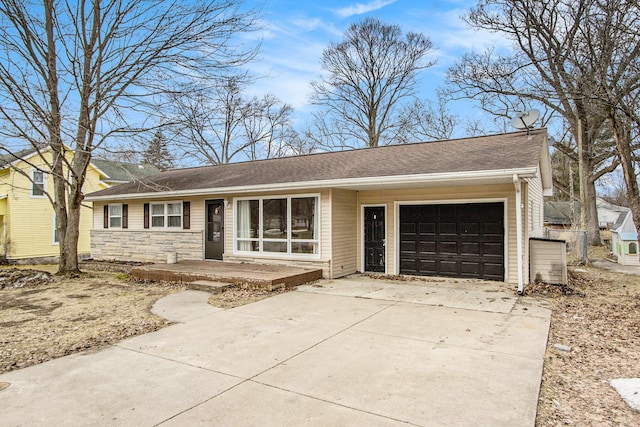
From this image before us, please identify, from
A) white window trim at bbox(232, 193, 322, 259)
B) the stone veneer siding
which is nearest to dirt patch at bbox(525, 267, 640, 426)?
white window trim at bbox(232, 193, 322, 259)

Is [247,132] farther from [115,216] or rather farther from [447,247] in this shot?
[447,247]

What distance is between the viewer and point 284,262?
10516 millimetres

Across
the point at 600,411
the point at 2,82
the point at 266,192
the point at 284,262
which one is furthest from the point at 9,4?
the point at 600,411

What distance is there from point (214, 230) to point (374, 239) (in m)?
5.00


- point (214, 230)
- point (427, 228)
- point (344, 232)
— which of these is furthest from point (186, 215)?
point (427, 228)

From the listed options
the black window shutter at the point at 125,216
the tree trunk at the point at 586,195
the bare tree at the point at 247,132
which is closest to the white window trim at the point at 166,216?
the black window shutter at the point at 125,216

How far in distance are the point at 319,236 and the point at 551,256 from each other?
5.24 metres

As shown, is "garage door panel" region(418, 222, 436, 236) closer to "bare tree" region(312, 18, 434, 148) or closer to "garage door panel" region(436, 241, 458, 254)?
"garage door panel" region(436, 241, 458, 254)

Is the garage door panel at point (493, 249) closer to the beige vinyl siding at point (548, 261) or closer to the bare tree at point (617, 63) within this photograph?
the beige vinyl siding at point (548, 261)

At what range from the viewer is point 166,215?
1316 cm

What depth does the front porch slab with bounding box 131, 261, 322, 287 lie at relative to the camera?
8648mm

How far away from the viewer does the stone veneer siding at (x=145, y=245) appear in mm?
12523

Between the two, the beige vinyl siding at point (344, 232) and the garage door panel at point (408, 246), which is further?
the garage door panel at point (408, 246)

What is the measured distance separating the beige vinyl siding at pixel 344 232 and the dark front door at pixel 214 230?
12.7 ft
